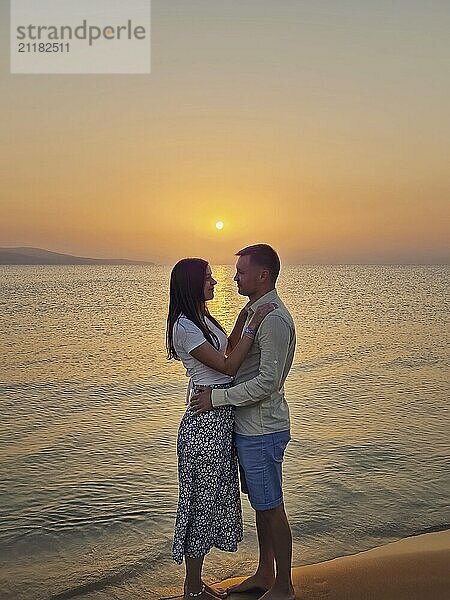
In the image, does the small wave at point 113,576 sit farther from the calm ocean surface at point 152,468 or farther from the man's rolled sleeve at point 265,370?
the man's rolled sleeve at point 265,370

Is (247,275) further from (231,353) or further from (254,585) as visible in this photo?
(254,585)

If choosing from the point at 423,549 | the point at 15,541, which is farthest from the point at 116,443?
the point at 423,549

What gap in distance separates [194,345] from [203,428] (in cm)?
49

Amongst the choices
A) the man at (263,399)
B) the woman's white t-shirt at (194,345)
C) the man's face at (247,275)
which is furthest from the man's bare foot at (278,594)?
the man's face at (247,275)

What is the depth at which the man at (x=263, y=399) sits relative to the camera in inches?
159

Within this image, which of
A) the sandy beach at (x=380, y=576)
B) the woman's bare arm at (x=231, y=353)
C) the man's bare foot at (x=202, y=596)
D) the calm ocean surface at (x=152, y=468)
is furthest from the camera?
the calm ocean surface at (x=152, y=468)

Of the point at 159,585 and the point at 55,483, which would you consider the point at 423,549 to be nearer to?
the point at 159,585

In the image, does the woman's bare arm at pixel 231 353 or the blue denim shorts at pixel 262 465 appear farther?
the blue denim shorts at pixel 262 465

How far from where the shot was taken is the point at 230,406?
4.17 m

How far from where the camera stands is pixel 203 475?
4133 mm

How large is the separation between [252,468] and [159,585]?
5.51 feet

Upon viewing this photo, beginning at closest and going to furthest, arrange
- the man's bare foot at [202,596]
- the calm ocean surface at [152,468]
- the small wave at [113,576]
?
the man's bare foot at [202,596] → the small wave at [113,576] → the calm ocean surface at [152,468]

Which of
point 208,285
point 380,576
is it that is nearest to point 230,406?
point 208,285

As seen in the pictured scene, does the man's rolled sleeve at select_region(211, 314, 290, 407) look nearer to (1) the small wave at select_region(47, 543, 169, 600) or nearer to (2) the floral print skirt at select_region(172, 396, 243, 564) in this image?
(2) the floral print skirt at select_region(172, 396, 243, 564)
